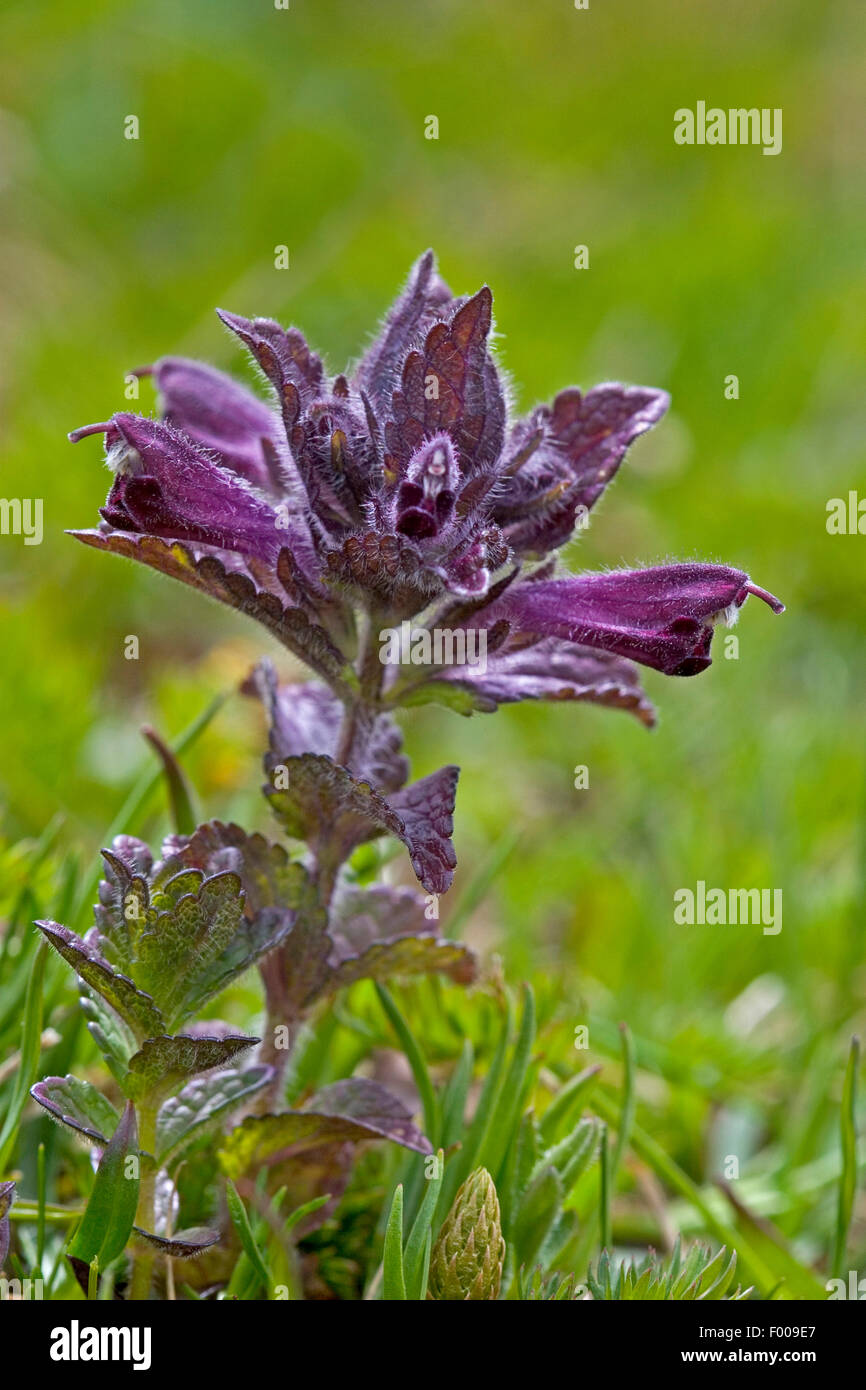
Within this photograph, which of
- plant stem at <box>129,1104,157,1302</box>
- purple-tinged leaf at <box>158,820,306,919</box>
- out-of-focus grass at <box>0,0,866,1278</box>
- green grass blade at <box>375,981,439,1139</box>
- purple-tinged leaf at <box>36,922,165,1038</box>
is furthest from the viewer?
out-of-focus grass at <box>0,0,866,1278</box>

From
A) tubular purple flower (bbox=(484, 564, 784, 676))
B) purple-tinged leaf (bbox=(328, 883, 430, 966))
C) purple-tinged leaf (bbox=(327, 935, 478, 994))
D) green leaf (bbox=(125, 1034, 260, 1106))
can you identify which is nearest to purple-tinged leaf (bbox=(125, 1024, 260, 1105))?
green leaf (bbox=(125, 1034, 260, 1106))

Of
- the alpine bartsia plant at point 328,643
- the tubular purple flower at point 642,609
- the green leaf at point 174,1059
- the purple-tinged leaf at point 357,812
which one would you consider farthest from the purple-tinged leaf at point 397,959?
the tubular purple flower at point 642,609

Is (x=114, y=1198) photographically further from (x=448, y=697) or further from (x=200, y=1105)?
(x=448, y=697)

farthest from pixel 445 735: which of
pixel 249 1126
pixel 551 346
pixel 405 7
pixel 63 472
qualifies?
pixel 405 7

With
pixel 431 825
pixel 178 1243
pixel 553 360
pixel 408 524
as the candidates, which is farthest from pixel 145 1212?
pixel 553 360

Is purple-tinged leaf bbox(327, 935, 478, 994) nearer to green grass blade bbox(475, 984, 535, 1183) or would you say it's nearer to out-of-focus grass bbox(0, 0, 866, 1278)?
green grass blade bbox(475, 984, 535, 1183)

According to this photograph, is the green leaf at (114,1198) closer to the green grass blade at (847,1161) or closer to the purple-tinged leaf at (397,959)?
the purple-tinged leaf at (397,959)
